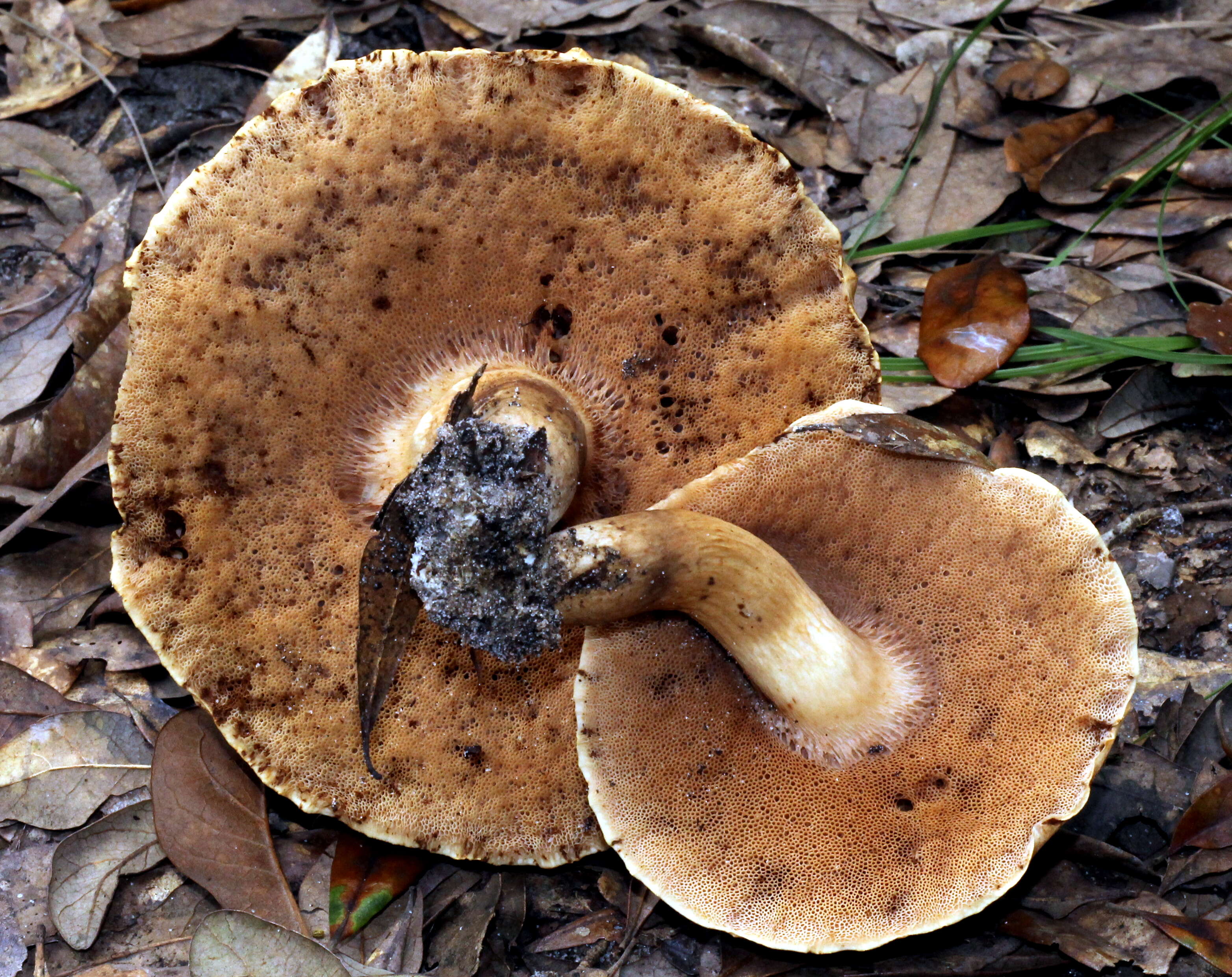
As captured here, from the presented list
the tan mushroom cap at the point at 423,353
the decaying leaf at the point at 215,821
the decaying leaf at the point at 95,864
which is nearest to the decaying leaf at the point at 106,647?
the decaying leaf at the point at 215,821

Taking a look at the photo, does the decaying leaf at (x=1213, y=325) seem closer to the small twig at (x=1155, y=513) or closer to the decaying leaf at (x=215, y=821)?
Answer: the small twig at (x=1155, y=513)

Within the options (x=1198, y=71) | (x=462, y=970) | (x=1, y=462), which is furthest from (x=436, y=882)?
(x=1198, y=71)

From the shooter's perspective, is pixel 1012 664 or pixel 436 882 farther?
pixel 436 882

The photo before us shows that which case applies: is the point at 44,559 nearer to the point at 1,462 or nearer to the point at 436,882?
the point at 1,462

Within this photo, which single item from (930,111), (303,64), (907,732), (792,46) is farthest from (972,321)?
(303,64)

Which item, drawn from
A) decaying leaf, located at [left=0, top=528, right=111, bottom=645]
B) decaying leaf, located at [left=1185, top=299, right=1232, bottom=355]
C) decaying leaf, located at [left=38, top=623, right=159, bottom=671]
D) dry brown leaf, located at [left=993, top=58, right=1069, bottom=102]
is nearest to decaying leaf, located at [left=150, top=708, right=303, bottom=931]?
decaying leaf, located at [left=38, top=623, right=159, bottom=671]
